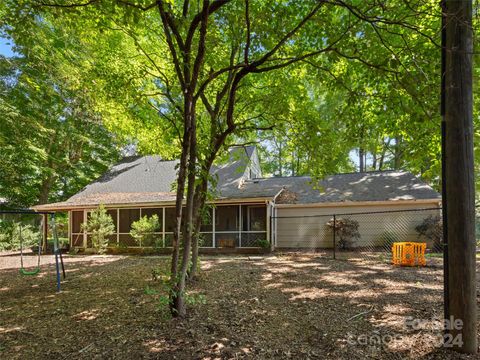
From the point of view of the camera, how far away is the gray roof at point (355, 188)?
14.2 meters

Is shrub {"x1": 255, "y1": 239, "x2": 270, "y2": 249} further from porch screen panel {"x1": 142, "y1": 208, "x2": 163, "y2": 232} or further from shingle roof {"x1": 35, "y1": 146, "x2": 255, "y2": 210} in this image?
porch screen panel {"x1": 142, "y1": 208, "x2": 163, "y2": 232}

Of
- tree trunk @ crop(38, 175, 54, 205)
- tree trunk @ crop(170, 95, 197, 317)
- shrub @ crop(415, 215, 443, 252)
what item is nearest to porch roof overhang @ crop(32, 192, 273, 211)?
tree trunk @ crop(38, 175, 54, 205)

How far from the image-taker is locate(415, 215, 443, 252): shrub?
12.6 meters

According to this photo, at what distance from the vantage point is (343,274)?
755 centimetres

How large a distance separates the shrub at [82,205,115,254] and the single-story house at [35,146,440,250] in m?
0.55

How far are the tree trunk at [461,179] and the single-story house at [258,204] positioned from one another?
9945mm

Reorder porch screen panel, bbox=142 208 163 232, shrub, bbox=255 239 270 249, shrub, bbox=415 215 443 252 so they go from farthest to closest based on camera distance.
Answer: porch screen panel, bbox=142 208 163 232
shrub, bbox=255 239 270 249
shrub, bbox=415 215 443 252

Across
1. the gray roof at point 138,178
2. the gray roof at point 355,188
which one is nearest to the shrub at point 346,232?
the gray roof at point 355,188

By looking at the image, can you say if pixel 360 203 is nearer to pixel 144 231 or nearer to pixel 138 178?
pixel 144 231

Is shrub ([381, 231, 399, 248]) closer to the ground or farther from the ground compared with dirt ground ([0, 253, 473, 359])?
closer to the ground

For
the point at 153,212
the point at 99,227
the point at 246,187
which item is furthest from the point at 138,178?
the point at 246,187

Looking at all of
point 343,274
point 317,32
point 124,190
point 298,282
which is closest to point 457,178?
point 317,32

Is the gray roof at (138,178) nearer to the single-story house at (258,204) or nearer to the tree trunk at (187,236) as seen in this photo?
the single-story house at (258,204)

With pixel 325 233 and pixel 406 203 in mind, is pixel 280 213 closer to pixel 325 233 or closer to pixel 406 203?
pixel 325 233
